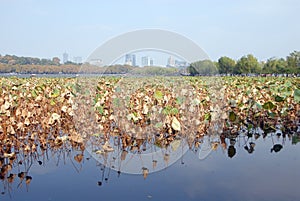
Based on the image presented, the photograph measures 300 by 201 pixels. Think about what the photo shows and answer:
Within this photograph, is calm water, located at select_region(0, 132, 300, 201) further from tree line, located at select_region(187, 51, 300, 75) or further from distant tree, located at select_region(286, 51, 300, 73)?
distant tree, located at select_region(286, 51, 300, 73)

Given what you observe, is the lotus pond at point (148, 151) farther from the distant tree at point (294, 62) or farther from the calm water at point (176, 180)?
the distant tree at point (294, 62)

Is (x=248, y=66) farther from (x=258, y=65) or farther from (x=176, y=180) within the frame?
(x=176, y=180)

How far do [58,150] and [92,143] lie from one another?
0.58 m

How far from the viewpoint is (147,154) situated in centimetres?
541

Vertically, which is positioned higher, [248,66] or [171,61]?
[248,66]

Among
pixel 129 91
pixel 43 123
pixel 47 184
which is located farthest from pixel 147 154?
pixel 129 91

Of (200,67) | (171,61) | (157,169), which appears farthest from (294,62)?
(157,169)

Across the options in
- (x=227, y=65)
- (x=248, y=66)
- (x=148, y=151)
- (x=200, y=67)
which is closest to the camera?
(x=148, y=151)

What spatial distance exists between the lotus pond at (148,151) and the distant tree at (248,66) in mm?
50926

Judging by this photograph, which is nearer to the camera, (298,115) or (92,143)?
(92,143)

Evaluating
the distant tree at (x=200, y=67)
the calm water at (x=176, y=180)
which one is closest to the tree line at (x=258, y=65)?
the distant tree at (x=200, y=67)

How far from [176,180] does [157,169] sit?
48cm

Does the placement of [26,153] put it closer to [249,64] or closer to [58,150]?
[58,150]

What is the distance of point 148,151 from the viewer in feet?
18.3
